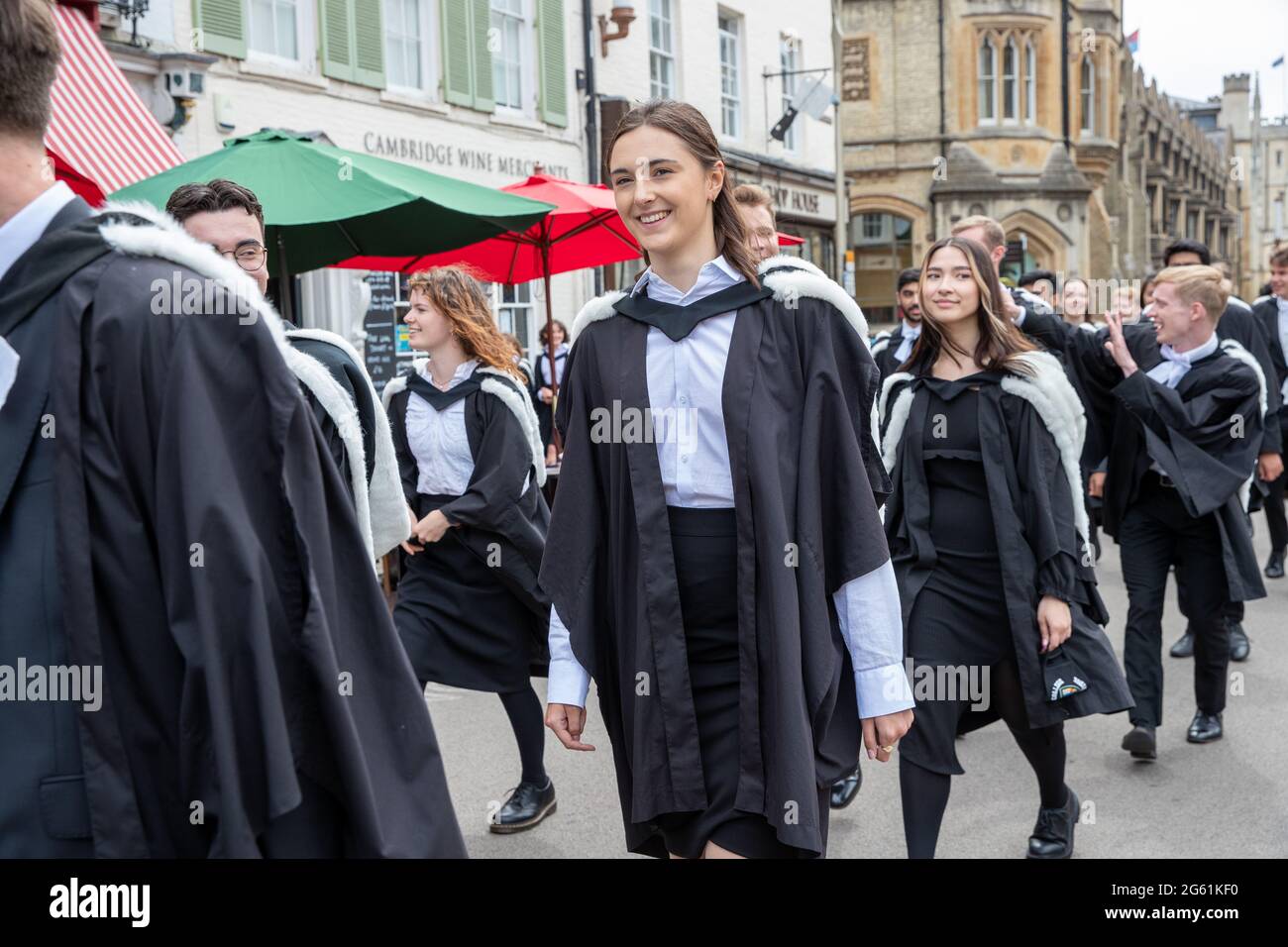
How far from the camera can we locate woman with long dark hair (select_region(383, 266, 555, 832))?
5668 millimetres

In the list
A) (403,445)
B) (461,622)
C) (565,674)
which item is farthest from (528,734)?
(565,674)

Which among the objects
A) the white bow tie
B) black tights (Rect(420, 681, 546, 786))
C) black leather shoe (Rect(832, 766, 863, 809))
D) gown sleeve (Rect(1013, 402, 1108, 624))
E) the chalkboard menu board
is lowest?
black leather shoe (Rect(832, 766, 863, 809))

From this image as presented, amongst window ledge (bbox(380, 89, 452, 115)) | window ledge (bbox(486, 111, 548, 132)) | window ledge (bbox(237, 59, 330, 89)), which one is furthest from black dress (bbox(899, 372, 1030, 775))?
window ledge (bbox(486, 111, 548, 132))

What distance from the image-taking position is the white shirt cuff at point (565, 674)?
318 cm

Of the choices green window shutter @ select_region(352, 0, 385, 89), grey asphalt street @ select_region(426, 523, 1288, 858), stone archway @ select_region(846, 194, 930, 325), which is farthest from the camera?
stone archway @ select_region(846, 194, 930, 325)

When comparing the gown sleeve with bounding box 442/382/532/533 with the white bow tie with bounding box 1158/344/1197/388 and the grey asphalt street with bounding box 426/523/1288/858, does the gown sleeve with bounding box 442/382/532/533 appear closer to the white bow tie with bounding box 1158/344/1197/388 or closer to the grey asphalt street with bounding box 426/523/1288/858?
the grey asphalt street with bounding box 426/523/1288/858

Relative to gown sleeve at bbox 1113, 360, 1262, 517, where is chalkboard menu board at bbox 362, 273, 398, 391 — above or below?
above

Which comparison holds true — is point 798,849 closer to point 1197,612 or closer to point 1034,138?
point 1197,612

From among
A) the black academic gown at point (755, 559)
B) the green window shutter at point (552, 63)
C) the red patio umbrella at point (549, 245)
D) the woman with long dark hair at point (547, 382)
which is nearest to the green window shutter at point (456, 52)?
the green window shutter at point (552, 63)

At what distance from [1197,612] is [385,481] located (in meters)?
4.00

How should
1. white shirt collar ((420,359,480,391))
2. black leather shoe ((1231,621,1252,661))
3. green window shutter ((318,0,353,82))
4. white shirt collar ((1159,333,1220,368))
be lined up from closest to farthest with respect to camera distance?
1. white shirt collar ((420,359,480,391))
2. white shirt collar ((1159,333,1220,368))
3. black leather shoe ((1231,621,1252,661))
4. green window shutter ((318,0,353,82))

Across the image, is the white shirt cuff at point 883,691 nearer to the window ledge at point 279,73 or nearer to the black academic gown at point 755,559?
the black academic gown at point 755,559

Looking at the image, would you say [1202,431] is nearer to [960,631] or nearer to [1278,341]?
[960,631]

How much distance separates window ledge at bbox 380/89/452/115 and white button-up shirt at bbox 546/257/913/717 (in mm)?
12492
